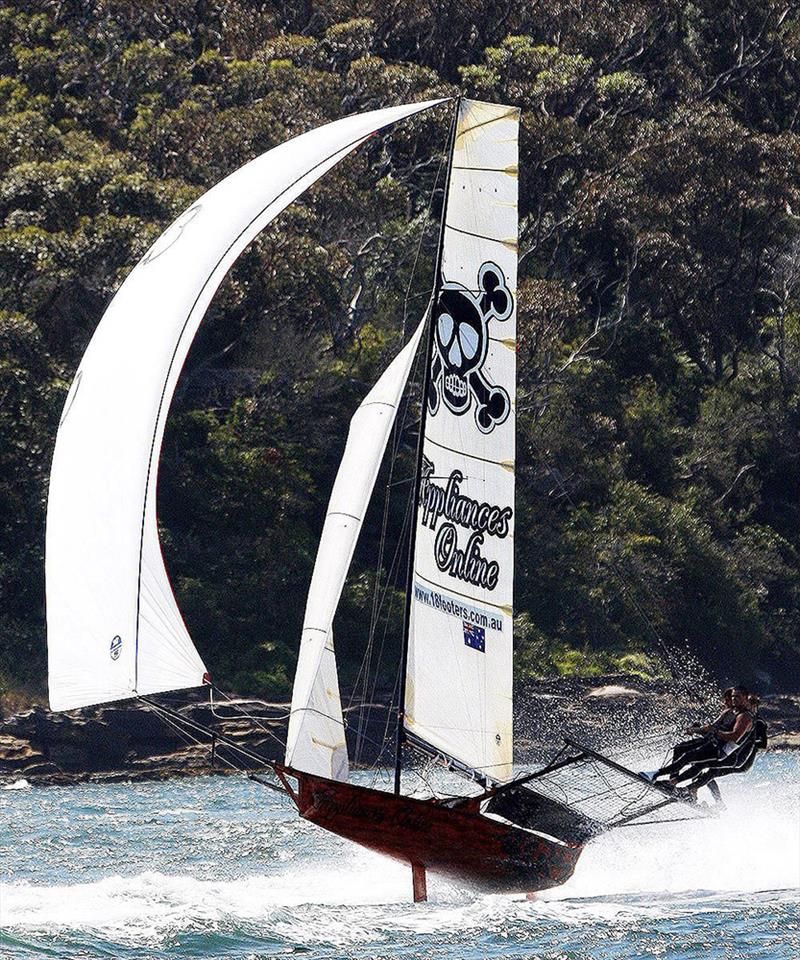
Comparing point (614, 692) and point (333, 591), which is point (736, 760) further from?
point (614, 692)

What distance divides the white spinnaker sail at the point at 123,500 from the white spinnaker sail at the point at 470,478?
1.98 m

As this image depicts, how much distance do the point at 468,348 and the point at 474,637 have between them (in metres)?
2.31

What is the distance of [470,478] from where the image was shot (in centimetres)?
1509

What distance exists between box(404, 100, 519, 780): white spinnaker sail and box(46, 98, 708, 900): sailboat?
0.01 meters

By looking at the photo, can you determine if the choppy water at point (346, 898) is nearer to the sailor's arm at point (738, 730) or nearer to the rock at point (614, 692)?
the sailor's arm at point (738, 730)

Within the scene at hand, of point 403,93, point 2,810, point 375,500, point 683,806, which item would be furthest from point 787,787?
point 403,93

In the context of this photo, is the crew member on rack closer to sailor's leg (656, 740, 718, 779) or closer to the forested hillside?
sailor's leg (656, 740, 718, 779)

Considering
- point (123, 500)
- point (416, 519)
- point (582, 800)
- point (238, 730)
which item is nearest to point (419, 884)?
point (582, 800)

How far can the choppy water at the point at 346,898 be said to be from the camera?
13500 millimetres

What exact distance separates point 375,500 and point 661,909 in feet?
68.6

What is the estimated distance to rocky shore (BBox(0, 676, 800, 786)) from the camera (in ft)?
91.0

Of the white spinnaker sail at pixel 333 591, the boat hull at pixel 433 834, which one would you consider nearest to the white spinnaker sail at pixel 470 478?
the white spinnaker sail at pixel 333 591

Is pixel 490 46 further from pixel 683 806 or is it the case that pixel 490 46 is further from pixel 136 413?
pixel 136 413

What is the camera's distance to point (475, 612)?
49.7 ft
